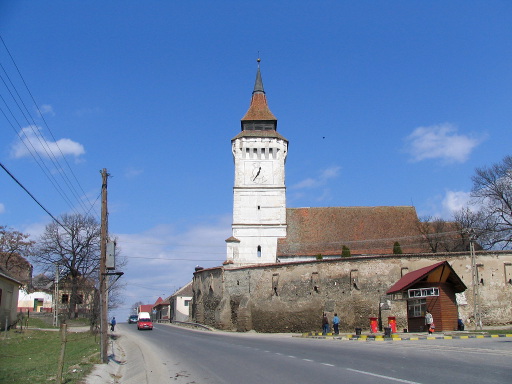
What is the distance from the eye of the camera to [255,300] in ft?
140

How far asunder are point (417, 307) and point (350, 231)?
24689mm

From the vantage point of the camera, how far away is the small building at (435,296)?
29.0m

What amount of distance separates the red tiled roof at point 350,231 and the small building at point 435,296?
21.3 meters

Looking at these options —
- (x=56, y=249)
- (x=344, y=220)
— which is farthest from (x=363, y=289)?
(x=56, y=249)

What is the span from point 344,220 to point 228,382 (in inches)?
1800

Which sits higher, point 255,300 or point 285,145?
point 285,145

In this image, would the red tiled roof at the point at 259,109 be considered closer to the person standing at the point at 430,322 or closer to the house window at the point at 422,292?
the house window at the point at 422,292

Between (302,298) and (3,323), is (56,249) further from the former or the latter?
(302,298)

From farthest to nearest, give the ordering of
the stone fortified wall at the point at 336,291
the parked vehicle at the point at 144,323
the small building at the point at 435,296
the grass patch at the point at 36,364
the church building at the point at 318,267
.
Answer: the parked vehicle at the point at 144,323
the stone fortified wall at the point at 336,291
the church building at the point at 318,267
the small building at the point at 435,296
the grass patch at the point at 36,364

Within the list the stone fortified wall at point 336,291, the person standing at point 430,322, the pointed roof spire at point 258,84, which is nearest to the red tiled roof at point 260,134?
the pointed roof spire at point 258,84

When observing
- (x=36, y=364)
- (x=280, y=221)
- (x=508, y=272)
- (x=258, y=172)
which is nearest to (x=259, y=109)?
(x=258, y=172)

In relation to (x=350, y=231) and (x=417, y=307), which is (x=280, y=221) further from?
(x=417, y=307)

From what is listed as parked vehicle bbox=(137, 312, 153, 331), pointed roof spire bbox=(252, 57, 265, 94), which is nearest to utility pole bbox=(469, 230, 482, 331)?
parked vehicle bbox=(137, 312, 153, 331)

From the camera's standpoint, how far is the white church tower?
2202 inches
